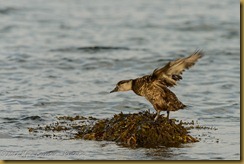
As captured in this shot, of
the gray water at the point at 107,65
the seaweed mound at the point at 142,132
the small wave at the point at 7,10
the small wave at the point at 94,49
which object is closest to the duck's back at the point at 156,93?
the seaweed mound at the point at 142,132

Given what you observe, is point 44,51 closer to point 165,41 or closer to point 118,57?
point 118,57

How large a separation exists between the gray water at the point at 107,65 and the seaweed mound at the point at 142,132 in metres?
0.19

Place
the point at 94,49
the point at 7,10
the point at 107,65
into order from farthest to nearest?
1. the point at 7,10
2. the point at 94,49
3. the point at 107,65

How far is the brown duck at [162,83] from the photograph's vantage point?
9234mm

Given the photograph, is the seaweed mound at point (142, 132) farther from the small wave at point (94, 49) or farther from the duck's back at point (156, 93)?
the small wave at point (94, 49)

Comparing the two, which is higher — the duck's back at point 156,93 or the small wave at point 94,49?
the small wave at point 94,49

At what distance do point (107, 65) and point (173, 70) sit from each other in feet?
24.4

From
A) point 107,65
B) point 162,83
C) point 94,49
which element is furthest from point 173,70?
point 94,49

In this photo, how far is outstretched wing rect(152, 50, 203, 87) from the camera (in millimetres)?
9188

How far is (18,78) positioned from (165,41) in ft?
22.7

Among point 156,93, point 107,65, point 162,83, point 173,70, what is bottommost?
point 156,93

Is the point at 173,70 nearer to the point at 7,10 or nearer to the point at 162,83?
the point at 162,83

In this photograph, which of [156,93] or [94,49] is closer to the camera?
[156,93]

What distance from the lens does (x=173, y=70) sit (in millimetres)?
9234
